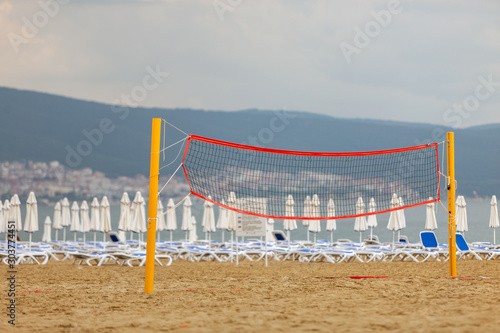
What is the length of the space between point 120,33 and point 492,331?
88.2m

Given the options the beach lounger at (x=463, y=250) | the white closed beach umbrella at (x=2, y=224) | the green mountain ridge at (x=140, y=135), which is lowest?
the beach lounger at (x=463, y=250)

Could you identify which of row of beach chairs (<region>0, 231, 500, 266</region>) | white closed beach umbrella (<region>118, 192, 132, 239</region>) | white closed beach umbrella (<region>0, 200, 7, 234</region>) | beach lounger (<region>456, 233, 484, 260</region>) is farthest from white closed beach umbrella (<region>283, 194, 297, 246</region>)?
white closed beach umbrella (<region>0, 200, 7, 234</region>)

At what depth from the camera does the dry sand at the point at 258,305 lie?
5.26m

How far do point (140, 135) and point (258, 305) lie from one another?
344 ft

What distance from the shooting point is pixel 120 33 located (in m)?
88.2

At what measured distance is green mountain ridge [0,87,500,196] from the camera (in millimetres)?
105125

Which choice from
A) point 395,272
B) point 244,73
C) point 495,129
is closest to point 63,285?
point 395,272

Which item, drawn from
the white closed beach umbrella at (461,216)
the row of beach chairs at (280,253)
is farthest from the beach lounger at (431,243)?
the white closed beach umbrella at (461,216)

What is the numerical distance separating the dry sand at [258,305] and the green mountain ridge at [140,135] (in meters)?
92.0

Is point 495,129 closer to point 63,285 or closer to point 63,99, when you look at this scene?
point 63,99

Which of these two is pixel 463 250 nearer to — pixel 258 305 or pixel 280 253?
pixel 280 253

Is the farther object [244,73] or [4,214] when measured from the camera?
[244,73]

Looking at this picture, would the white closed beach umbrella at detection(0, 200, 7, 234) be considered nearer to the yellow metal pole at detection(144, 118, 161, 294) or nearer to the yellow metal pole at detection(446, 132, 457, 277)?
the yellow metal pole at detection(144, 118, 161, 294)

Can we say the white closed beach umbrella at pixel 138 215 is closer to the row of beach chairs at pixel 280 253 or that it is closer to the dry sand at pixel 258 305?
the row of beach chairs at pixel 280 253
